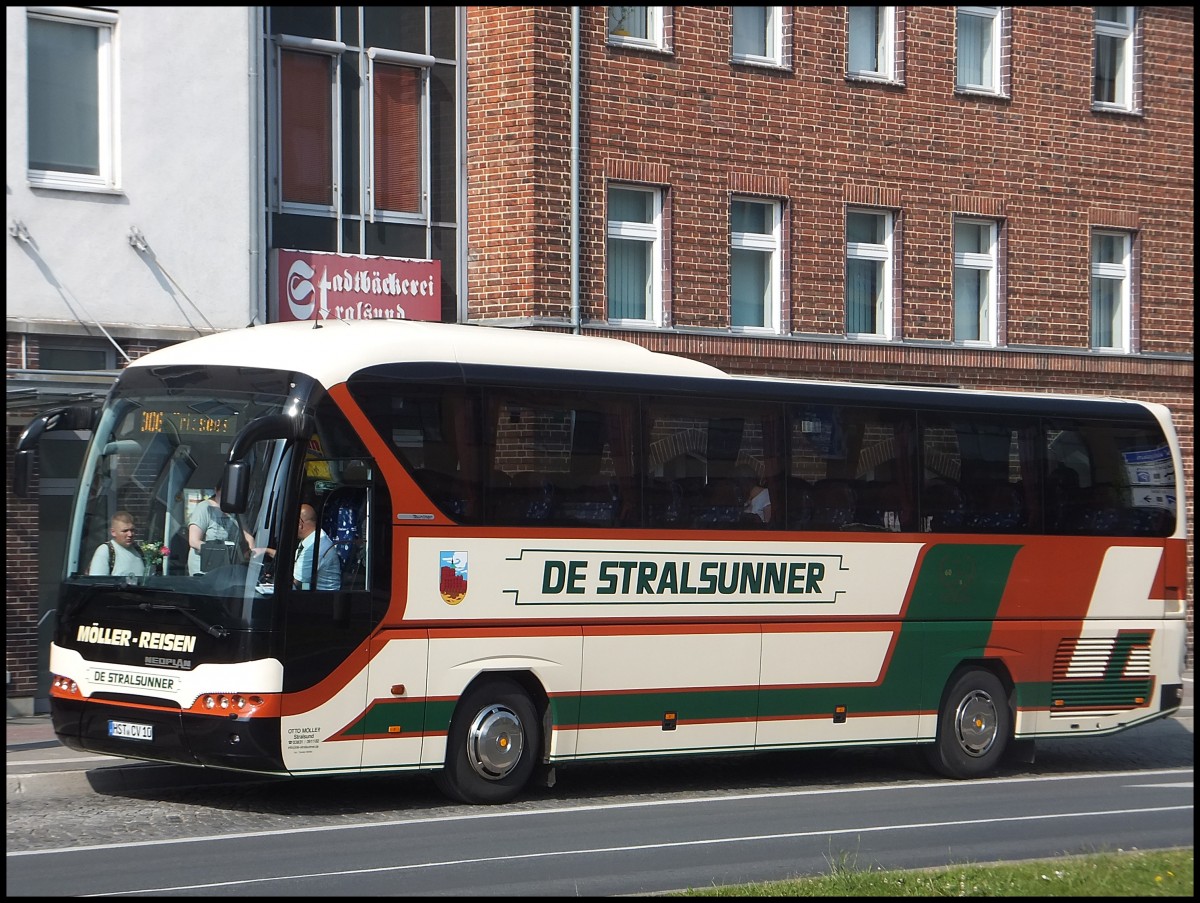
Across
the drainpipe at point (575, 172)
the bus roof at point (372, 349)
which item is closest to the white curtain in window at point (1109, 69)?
the drainpipe at point (575, 172)

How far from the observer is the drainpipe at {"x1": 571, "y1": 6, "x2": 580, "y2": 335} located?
987 inches

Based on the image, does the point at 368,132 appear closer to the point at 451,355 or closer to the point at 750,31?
the point at 750,31

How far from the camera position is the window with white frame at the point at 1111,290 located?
1219 inches

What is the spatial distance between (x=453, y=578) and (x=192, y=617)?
6.57 ft

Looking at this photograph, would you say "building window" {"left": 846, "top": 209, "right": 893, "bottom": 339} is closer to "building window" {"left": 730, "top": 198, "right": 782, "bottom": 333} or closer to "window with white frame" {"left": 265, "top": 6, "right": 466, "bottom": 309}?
"building window" {"left": 730, "top": 198, "right": 782, "bottom": 333}

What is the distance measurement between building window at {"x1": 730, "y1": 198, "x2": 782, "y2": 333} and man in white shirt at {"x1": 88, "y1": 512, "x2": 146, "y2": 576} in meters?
14.2

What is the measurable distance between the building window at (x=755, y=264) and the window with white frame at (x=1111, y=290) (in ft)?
21.0

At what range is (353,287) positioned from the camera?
23.5m

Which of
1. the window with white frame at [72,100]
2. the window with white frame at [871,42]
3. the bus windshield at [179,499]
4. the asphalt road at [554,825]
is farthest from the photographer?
the window with white frame at [871,42]

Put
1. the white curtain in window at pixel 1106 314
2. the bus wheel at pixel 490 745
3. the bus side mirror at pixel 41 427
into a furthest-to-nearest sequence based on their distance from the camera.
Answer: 1. the white curtain in window at pixel 1106 314
2. the bus wheel at pixel 490 745
3. the bus side mirror at pixel 41 427

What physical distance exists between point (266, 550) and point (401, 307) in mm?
10934

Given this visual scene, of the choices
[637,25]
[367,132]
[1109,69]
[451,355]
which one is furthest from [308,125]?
[1109,69]

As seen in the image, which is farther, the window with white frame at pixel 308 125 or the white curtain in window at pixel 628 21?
the white curtain in window at pixel 628 21

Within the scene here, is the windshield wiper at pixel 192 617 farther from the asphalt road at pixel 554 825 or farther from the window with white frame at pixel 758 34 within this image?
the window with white frame at pixel 758 34
